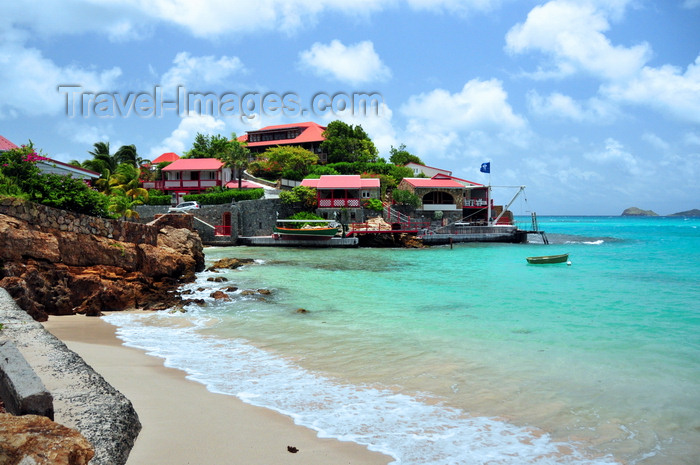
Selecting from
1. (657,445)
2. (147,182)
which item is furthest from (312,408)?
(147,182)

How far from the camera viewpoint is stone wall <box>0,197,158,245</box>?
506 inches

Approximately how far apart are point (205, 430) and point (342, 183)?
44.5 meters

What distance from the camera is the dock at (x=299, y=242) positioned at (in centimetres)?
4200

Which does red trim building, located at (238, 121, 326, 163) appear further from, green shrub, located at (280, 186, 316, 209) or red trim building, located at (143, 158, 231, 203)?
green shrub, located at (280, 186, 316, 209)

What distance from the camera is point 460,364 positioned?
29.0 ft

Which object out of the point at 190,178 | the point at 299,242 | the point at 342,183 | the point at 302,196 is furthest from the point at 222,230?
the point at 190,178

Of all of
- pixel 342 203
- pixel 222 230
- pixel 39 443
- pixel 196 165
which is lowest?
pixel 39 443

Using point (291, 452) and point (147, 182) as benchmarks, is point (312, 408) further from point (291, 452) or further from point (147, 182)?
point (147, 182)

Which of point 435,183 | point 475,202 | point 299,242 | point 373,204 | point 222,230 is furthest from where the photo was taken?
point 475,202

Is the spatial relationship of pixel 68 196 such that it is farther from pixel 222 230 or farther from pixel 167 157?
pixel 167 157

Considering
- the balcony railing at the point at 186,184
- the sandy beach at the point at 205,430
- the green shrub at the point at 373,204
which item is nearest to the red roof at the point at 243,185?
the balcony railing at the point at 186,184

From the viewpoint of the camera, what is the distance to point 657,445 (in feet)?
18.8

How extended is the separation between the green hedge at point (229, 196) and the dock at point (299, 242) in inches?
192

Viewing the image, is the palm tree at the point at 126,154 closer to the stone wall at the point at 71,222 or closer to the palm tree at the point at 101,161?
the palm tree at the point at 101,161
